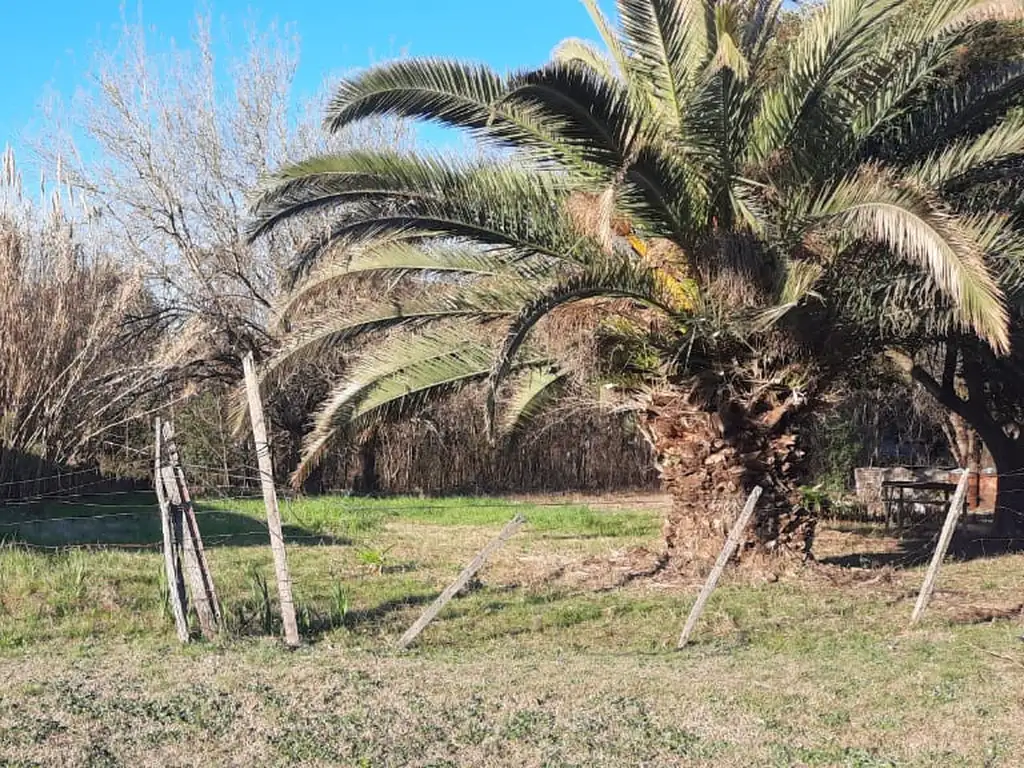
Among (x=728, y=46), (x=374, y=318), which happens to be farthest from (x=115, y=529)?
(x=728, y=46)

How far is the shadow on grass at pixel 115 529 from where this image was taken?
12.4 meters

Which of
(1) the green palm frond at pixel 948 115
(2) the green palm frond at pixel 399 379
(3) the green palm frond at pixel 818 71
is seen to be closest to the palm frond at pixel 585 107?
(3) the green palm frond at pixel 818 71

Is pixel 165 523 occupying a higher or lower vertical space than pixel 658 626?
higher

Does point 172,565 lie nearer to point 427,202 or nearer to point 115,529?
point 427,202

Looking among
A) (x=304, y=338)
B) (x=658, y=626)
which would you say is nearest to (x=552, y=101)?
(x=304, y=338)

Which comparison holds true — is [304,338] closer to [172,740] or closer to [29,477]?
[172,740]

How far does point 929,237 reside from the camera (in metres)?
7.91

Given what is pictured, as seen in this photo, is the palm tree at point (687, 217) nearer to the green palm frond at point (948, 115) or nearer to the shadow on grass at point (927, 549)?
the green palm frond at point (948, 115)

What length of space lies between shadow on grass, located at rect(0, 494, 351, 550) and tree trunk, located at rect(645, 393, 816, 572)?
184 inches

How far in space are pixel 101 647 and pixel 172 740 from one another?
8.42ft

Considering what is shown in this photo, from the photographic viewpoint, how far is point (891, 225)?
Result: 8.27 metres

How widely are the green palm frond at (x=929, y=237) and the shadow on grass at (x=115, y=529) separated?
7.39m

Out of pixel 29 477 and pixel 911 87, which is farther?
pixel 29 477

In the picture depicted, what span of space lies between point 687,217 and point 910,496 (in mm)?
10723
